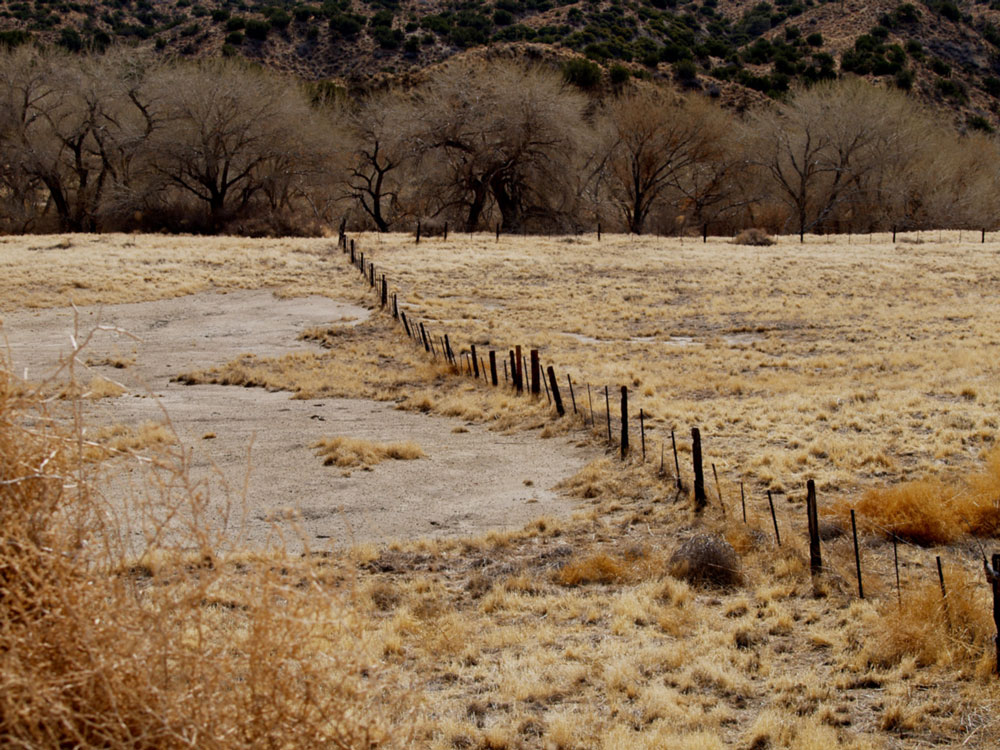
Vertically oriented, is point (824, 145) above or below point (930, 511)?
above

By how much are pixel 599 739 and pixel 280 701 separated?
3.00 meters

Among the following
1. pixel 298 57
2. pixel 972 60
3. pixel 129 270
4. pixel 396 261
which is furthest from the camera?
pixel 972 60

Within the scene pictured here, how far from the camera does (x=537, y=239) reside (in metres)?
50.9

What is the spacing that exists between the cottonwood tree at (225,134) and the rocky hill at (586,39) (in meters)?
31.6

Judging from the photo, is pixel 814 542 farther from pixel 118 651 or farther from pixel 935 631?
pixel 118 651

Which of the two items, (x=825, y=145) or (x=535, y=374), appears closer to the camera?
(x=535, y=374)

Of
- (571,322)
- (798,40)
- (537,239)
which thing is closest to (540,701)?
(571,322)

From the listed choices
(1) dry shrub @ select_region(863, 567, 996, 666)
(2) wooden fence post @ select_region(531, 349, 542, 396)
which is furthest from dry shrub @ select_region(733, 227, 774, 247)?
(1) dry shrub @ select_region(863, 567, 996, 666)

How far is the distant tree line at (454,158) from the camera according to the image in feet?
177

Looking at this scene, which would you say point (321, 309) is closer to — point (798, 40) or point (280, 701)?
point (280, 701)

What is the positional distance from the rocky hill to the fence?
6453cm

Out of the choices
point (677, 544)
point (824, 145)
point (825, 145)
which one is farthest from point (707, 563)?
point (825, 145)

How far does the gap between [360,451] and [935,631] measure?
8941mm

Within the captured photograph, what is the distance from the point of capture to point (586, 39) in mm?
97062
